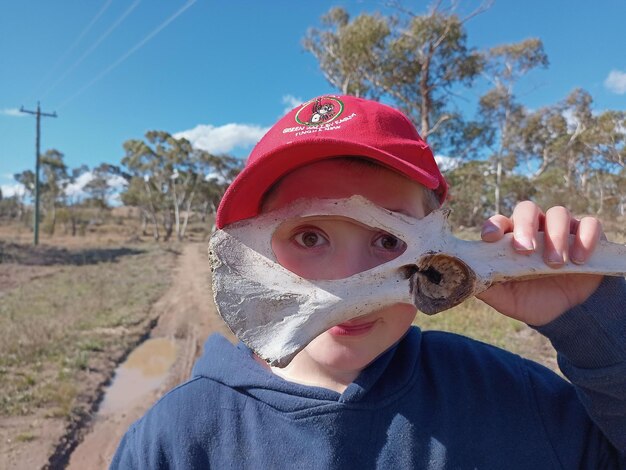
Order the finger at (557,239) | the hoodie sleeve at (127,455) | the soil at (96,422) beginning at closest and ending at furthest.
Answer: the finger at (557,239), the hoodie sleeve at (127,455), the soil at (96,422)

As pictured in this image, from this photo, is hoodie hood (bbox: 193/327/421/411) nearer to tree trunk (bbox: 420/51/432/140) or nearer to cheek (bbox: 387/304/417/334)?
cheek (bbox: 387/304/417/334)

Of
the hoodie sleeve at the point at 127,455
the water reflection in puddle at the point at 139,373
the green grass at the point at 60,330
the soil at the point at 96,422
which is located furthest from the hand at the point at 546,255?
the water reflection in puddle at the point at 139,373

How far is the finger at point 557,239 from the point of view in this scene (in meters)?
0.94

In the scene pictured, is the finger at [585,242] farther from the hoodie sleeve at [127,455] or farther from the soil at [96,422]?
the soil at [96,422]

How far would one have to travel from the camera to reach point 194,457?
115 centimetres

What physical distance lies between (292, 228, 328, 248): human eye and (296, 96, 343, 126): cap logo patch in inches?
9.5


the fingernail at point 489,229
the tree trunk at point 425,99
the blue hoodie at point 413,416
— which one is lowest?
the blue hoodie at point 413,416

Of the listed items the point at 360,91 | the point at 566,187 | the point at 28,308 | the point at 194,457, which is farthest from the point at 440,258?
the point at 566,187

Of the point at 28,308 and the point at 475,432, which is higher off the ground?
the point at 475,432

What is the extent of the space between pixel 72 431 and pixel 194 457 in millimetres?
4112

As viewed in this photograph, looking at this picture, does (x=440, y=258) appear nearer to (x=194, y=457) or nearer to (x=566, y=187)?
(x=194, y=457)

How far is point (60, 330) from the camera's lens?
7.41 meters

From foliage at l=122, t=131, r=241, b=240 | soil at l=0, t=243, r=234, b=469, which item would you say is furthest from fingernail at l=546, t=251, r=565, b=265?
foliage at l=122, t=131, r=241, b=240

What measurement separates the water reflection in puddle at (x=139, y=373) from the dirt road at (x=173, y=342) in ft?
0.27
